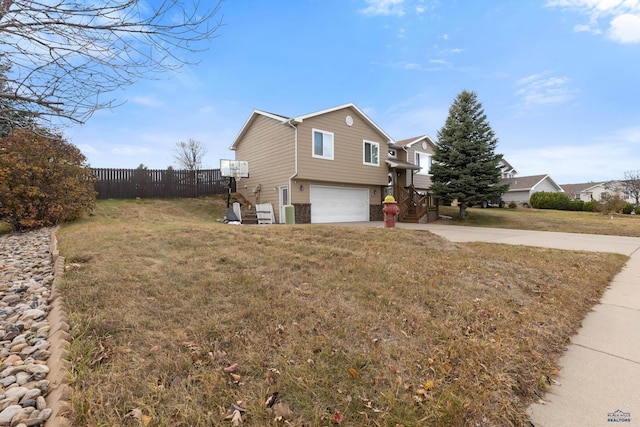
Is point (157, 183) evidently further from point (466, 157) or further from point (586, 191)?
point (586, 191)

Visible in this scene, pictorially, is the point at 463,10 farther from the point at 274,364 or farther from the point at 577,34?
the point at 274,364

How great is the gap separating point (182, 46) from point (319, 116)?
466 inches

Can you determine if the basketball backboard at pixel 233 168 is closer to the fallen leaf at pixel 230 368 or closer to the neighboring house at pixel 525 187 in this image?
the fallen leaf at pixel 230 368

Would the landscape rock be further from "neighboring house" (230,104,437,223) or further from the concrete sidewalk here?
"neighboring house" (230,104,437,223)

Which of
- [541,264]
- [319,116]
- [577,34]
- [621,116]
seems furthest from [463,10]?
[621,116]

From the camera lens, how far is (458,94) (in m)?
17.7

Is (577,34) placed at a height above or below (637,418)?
above

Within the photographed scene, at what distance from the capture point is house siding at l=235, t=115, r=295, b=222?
14148mm

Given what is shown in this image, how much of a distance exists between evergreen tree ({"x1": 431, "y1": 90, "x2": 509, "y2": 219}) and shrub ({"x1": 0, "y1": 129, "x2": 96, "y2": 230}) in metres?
17.0

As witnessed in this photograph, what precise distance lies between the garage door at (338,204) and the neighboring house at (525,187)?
982 inches

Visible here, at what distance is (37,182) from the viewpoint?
8.02 m

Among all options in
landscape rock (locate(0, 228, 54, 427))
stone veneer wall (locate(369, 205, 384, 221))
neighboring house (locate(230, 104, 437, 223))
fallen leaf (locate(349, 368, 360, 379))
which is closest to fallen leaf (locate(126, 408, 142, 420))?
landscape rock (locate(0, 228, 54, 427))

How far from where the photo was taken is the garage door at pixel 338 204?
15156 mm

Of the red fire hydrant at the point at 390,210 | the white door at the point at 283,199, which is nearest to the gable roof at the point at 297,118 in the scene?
the white door at the point at 283,199
